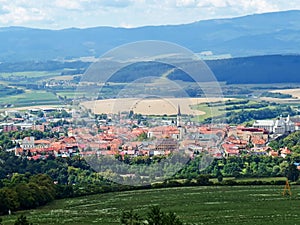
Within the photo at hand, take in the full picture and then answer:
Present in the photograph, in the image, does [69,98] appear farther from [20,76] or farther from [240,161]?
[240,161]

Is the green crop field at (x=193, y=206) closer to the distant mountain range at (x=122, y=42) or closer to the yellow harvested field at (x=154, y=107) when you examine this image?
the yellow harvested field at (x=154, y=107)

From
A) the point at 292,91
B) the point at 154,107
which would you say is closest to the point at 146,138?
the point at 154,107

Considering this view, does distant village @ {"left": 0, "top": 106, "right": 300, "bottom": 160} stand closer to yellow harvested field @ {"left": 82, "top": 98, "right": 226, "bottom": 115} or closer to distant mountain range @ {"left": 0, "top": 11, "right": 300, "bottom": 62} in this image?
yellow harvested field @ {"left": 82, "top": 98, "right": 226, "bottom": 115}

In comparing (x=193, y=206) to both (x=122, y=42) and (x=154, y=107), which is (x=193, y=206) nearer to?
(x=154, y=107)

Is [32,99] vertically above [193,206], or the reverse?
[32,99]

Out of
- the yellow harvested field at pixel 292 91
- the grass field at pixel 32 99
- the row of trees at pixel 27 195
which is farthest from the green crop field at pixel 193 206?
the yellow harvested field at pixel 292 91

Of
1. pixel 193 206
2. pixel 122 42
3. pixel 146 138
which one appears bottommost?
pixel 193 206
